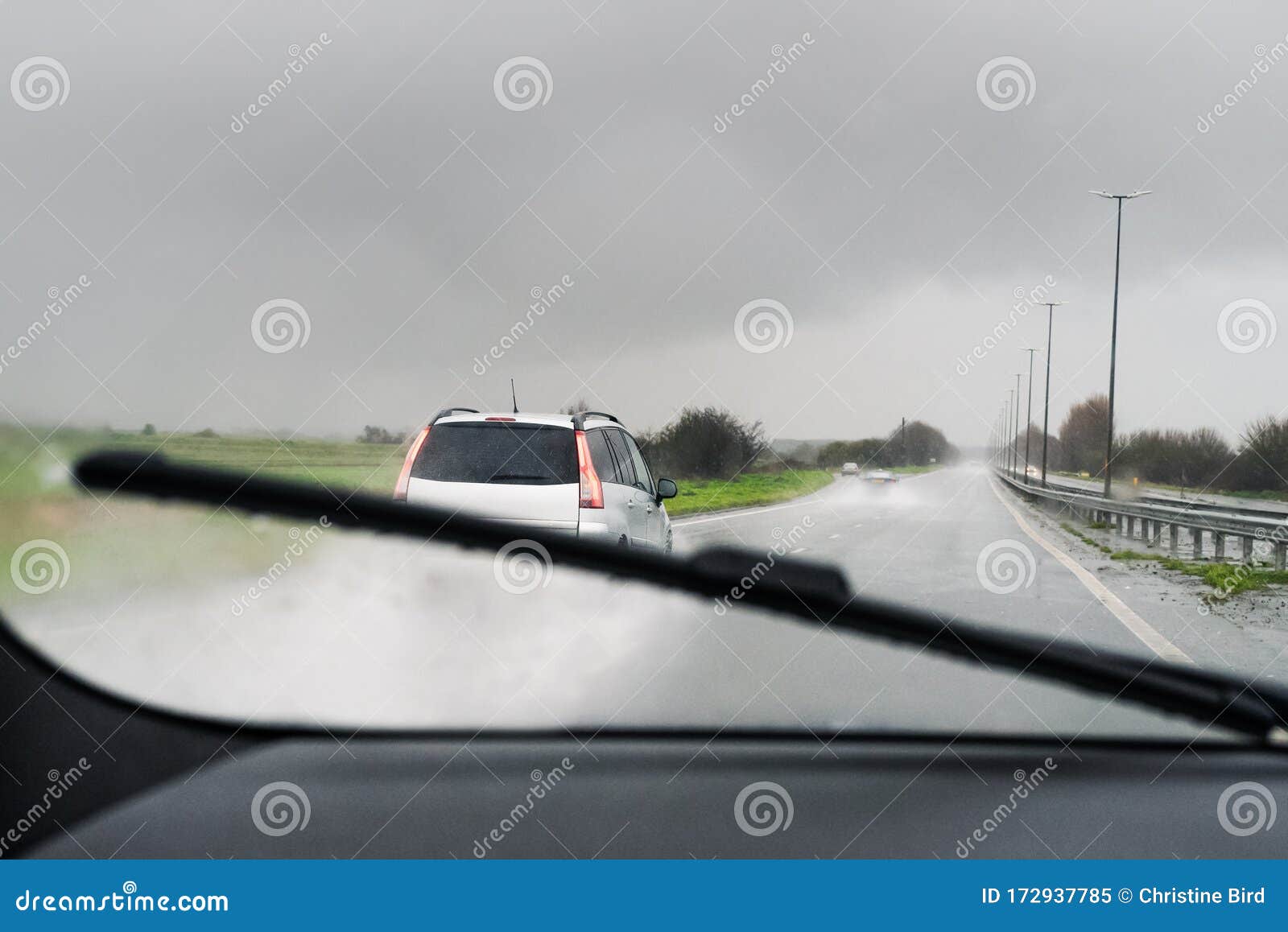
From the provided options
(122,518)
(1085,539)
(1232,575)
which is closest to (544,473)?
(122,518)

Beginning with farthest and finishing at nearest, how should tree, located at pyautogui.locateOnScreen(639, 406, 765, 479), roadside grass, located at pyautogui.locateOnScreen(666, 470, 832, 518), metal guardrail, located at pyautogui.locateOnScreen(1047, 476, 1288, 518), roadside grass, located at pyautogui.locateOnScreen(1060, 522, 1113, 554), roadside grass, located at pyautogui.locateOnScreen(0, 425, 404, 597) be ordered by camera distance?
metal guardrail, located at pyautogui.locateOnScreen(1047, 476, 1288, 518) → roadside grass, located at pyautogui.locateOnScreen(1060, 522, 1113, 554) → roadside grass, located at pyautogui.locateOnScreen(666, 470, 832, 518) → tree, located at pyautogui.locateOnScreen(639, 406, 765, 479) → roadside grass, located at pyautogui.locateOnScreen(0, 425, 404, 597)

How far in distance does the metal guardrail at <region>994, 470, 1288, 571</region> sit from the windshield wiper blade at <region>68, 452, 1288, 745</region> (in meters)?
6.25

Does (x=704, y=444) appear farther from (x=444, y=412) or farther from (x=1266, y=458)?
(x=1266, y=458)

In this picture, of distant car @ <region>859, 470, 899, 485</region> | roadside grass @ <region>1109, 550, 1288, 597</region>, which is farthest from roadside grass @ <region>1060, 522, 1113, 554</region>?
Result: distant car @ <region>859, 470, 899, 485</region>

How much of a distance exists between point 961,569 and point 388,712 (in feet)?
27.3

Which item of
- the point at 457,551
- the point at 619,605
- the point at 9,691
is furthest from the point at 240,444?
the point at 619,605

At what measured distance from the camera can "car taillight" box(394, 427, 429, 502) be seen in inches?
111

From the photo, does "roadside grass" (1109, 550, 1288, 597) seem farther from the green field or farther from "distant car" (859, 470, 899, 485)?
"distant car" (859, 470, 899, 485)

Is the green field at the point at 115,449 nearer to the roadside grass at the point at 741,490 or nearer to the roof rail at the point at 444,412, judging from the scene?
the roof rail at the point at 444,412

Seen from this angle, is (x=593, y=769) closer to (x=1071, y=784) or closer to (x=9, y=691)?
(x=1071, y=784)

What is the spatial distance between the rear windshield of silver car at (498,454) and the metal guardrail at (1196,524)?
6470mm

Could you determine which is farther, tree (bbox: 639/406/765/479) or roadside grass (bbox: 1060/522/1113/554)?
roadside grass (bbox: 1060/522/1113/554)

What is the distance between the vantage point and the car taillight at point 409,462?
2820 mm

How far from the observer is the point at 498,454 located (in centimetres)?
339
